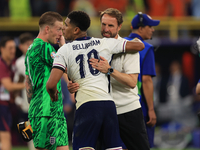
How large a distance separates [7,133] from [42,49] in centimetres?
306

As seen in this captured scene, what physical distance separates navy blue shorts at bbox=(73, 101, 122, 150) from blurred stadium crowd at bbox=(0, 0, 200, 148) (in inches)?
243

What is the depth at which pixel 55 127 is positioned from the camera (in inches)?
179

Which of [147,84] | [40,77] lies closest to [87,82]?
[40,77]

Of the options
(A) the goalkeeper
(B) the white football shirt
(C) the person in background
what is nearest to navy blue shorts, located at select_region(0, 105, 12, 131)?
(A) the goalkeeper

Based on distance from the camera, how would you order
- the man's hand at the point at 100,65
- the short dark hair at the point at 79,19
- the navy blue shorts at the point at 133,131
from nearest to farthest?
the man's hand at the point at 100,65
the short dark hair at the point at 79,19
the navy blue shorts at the point at 133,131

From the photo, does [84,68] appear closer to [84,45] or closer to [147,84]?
[84,45]

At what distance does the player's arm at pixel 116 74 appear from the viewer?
12.7 feet

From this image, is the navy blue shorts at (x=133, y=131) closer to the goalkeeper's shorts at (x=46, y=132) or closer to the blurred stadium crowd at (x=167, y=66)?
the goalkeeper's shorts at (x=46, y=132)

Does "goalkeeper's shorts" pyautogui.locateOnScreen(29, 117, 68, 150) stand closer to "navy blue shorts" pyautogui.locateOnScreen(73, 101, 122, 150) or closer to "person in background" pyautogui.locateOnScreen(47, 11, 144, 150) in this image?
"person in background" pyautogui.locateOnScreen(47, 11, 144, 150)

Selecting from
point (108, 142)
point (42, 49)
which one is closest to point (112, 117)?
point (108, 142)

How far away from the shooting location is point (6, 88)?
7078mm

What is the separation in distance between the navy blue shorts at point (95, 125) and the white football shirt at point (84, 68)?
0.29 ft

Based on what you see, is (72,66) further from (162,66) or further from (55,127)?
(162,66)

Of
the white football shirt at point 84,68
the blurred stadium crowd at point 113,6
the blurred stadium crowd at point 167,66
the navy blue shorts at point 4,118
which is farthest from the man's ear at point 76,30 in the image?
the blurred stadium crowd at point 113,6
